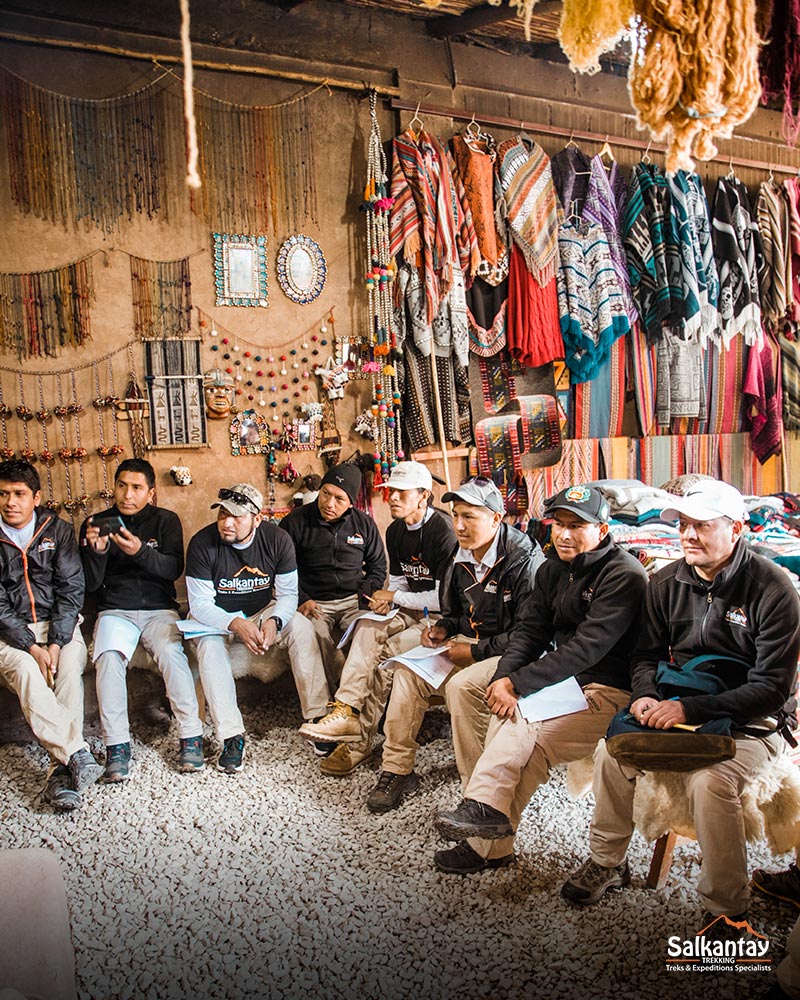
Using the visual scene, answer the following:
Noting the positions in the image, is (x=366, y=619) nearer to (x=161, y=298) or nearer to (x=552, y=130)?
(x=161, y=298)

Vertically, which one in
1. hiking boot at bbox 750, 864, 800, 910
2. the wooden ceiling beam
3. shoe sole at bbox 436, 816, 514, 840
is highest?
the wooden ceiling beam

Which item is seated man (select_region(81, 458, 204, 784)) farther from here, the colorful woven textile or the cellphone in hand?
the colorful woven textile

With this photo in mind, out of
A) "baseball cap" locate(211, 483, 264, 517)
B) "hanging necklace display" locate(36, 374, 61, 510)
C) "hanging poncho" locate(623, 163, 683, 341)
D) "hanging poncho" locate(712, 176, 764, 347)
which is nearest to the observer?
"baseball cap" locate(211, 483, 264, 517)

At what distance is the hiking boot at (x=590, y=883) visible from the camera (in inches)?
93.4

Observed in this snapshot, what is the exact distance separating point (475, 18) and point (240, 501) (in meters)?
2.99

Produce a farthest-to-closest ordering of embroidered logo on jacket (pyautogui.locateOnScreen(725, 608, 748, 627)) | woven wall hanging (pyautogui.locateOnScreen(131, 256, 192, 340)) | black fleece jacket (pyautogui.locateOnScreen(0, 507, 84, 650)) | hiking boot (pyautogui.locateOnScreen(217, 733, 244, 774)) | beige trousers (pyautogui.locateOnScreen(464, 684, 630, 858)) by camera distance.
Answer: woven wall hanging (pyautogui.locateOnScreen(131, 256, 192, 340))
black fleece jacket (pyautogui.locateOnScreen(0, 507, 84, 650))
hiking boot (pyautogui.locateOnScreen(217, 733, 244, 774))
beige trousers (pyautogui.locateOnScreen(464, 684, 630, 858))
embroidered logo on jacket (pyautogui.locateOnScreen(725, 608, 748, 627))

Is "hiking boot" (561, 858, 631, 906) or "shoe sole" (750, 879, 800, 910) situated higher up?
"hiking boot" (561, 858, 631, 906)

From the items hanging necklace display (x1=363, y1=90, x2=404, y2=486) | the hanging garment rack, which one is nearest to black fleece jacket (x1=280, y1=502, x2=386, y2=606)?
hanging necklace display (x1=363, y1=90, x2=404, y2=486)

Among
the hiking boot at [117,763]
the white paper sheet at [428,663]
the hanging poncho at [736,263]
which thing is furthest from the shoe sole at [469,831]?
the hanging poncho at [736,263]

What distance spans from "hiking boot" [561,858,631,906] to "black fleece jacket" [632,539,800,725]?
517 mm

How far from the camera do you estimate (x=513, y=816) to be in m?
2.60

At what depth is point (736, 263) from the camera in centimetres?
538

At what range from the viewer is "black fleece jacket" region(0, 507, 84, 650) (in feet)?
11.5

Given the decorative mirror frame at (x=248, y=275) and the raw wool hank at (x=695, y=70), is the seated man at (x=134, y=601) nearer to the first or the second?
the decorative mirror frame at (x=248, y=275)
